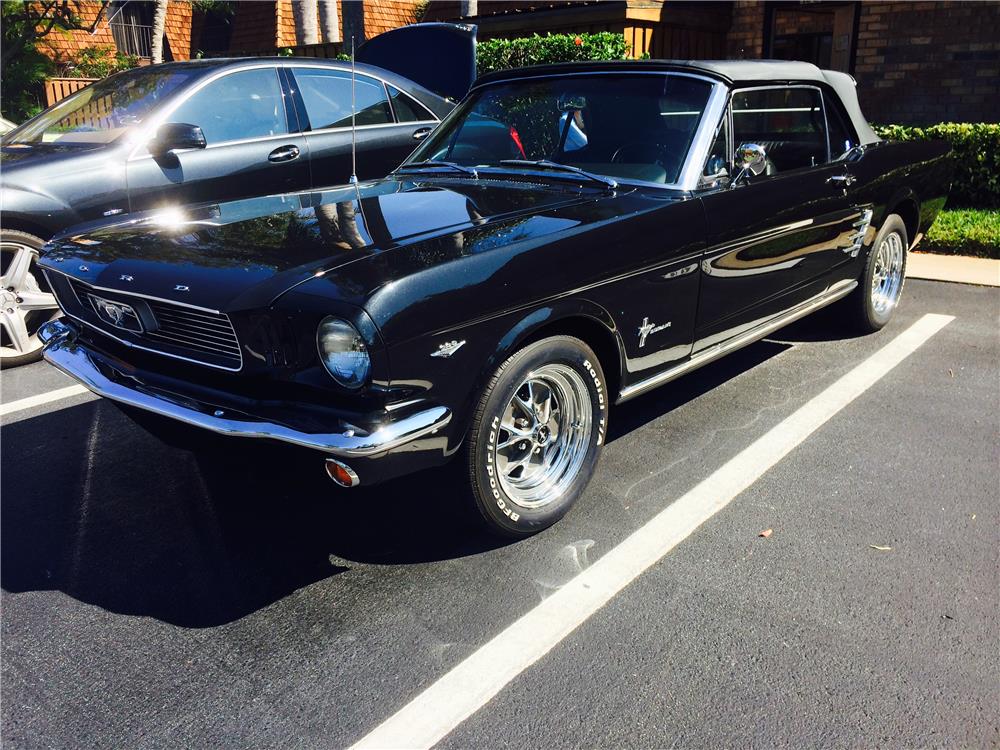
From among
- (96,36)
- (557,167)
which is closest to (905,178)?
(557,167)

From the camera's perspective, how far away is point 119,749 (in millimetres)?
2236

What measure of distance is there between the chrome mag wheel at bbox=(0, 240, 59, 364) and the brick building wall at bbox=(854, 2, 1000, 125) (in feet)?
35.1

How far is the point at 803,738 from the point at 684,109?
2.72 metres

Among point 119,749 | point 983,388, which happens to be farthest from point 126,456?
point 983,388

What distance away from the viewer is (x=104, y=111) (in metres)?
5.68

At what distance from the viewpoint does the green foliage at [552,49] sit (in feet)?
34.1

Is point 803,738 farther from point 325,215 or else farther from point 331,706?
point 325,215

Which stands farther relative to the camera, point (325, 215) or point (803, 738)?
point (325, 215)

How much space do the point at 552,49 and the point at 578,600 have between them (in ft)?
30.0

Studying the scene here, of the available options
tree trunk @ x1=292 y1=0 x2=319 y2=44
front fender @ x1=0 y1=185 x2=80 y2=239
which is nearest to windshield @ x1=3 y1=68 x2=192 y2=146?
front fender @ x1=0 y1=185 x2=80 y2=239

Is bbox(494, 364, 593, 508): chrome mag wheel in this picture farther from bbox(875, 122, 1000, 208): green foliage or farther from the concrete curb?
bbox(875, 122, 1000, 208): green foliage

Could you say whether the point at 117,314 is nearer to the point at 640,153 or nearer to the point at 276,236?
the point at 276,236

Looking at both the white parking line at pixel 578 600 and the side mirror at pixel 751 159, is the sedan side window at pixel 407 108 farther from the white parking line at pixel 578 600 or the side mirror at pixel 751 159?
the white parking line at pixel 578 600

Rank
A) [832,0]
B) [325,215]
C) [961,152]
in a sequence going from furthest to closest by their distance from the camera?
[832,0] → [961,152] → [325,215]
